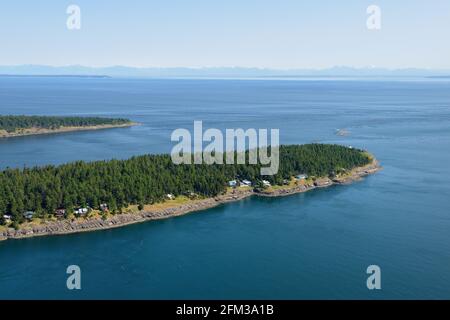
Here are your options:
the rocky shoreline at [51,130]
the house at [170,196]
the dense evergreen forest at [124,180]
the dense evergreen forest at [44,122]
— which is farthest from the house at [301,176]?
the dense evergreen forest at [44,122]

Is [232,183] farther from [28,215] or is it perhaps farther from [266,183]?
[28,215]

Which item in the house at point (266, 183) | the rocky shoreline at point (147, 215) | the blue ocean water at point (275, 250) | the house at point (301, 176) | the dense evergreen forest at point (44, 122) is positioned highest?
the dense evergreen forest at point (44, 122)

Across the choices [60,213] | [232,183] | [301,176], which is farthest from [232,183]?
[60,213]

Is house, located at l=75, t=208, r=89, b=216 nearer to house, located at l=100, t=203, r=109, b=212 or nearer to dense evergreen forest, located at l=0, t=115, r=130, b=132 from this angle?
house, located at l=100, t=203, r=109, b=212

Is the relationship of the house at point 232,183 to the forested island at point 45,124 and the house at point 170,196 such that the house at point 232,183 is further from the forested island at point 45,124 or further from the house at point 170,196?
the forested island at point 45,124

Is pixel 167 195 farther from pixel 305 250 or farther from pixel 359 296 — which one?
pixel 359 296
